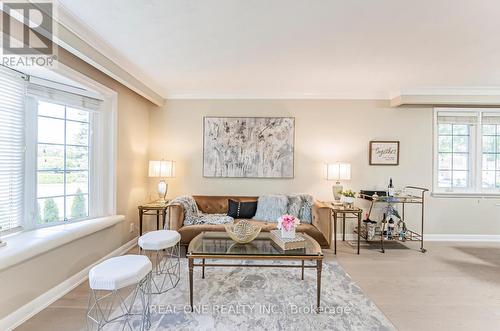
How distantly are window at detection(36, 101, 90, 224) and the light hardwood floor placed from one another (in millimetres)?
894

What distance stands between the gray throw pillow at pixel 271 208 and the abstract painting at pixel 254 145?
513 millimetres

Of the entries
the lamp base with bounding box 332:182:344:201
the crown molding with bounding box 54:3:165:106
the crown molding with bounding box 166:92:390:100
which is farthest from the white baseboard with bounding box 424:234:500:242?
the crown molding with bounding box 54:3:165:106

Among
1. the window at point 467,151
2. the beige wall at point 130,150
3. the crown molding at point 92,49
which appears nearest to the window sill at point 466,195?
the window at point 467,151

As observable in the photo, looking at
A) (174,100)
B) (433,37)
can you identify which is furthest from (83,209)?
(433,37)

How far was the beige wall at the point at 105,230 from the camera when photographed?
6.56 feet

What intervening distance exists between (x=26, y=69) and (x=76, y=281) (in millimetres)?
2161

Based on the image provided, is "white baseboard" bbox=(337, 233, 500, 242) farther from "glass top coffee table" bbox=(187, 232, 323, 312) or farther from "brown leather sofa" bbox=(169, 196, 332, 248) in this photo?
"glass top coffee table" bbox=(187, 232, 323, 312)

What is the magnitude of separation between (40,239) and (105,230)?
92 centimetres

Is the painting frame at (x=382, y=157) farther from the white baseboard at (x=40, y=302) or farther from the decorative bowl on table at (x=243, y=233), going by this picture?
the white baseboard at (x=40, y=302)

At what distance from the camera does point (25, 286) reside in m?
2.04

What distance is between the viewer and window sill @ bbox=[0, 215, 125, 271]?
6.23 ft

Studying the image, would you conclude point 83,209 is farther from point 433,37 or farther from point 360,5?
point 433,37

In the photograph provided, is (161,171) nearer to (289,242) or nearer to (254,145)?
(254,145)

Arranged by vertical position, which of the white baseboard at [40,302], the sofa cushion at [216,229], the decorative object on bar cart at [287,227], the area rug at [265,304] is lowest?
the area rug at [265,304]
